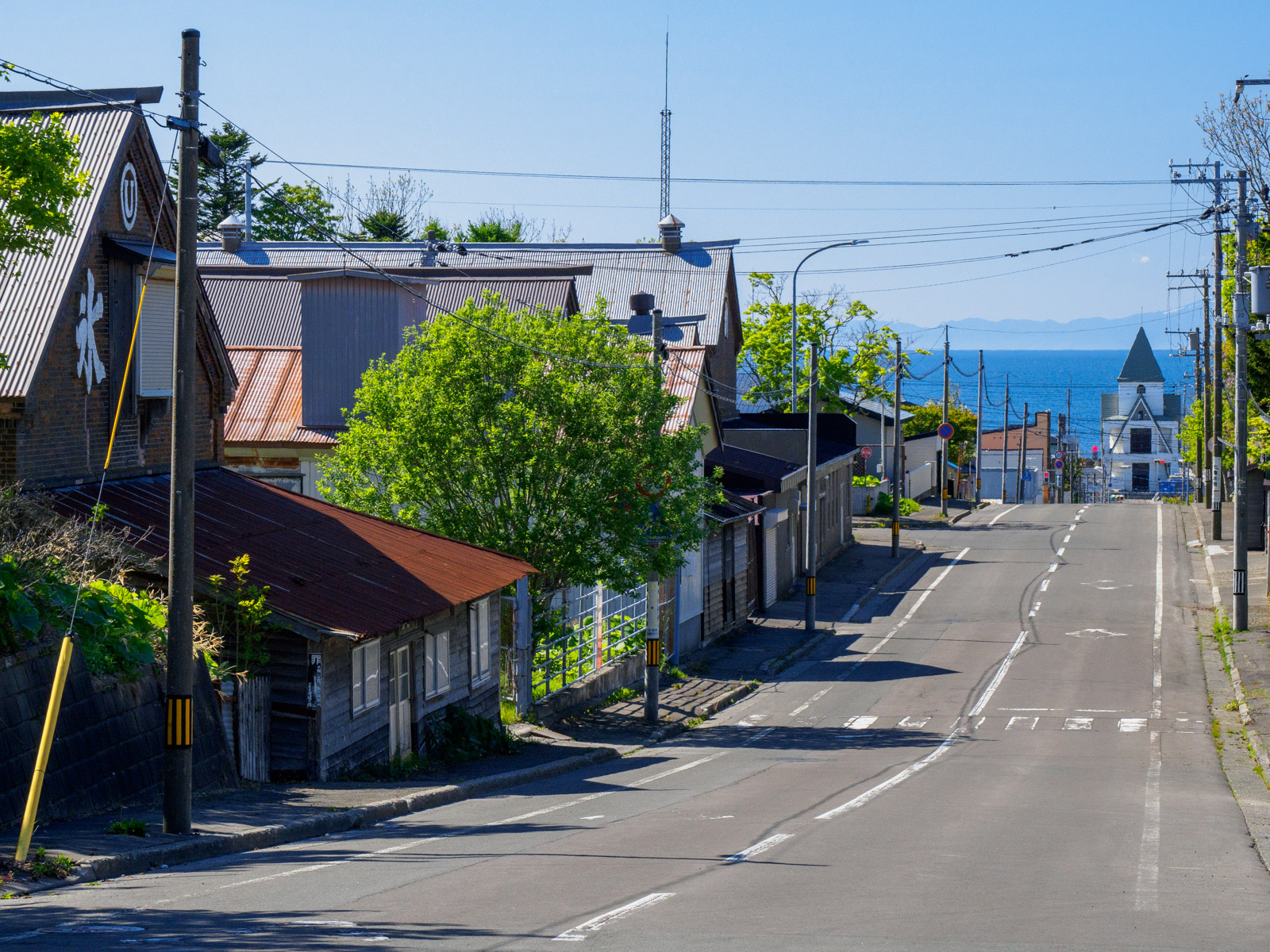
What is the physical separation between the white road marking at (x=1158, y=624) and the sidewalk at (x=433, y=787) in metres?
8.51

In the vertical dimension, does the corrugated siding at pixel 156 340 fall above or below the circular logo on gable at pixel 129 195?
below

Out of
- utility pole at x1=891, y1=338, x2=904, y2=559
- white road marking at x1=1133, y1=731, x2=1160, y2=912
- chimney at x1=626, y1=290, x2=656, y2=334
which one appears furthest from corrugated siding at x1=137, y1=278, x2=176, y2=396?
utility pole at x1=891, y1=338, x2=904, y2=559

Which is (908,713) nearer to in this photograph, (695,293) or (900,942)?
(900,942)

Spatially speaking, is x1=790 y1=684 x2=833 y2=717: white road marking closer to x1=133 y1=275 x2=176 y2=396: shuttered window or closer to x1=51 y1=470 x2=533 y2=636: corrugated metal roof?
x1=51 y1=470 x2=533 y2=636: corrugated metal roof

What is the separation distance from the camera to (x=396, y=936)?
8680 mm

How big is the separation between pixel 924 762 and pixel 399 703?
8.22 m

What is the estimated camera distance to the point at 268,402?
3219cm

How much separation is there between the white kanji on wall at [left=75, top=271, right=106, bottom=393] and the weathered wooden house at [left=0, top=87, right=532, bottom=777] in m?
0.02

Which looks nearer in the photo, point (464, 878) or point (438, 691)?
point (464, 878)

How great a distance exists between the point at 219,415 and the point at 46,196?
10357 mm

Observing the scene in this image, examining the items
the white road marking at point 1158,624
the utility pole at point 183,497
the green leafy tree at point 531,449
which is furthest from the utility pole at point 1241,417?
the utility pole at point 183,497

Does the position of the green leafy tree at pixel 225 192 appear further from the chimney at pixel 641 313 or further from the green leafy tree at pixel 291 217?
the chimney at pixel 641 313

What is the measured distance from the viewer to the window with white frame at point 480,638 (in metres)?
22.1

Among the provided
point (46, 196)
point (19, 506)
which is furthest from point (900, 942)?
point (19, 506)
